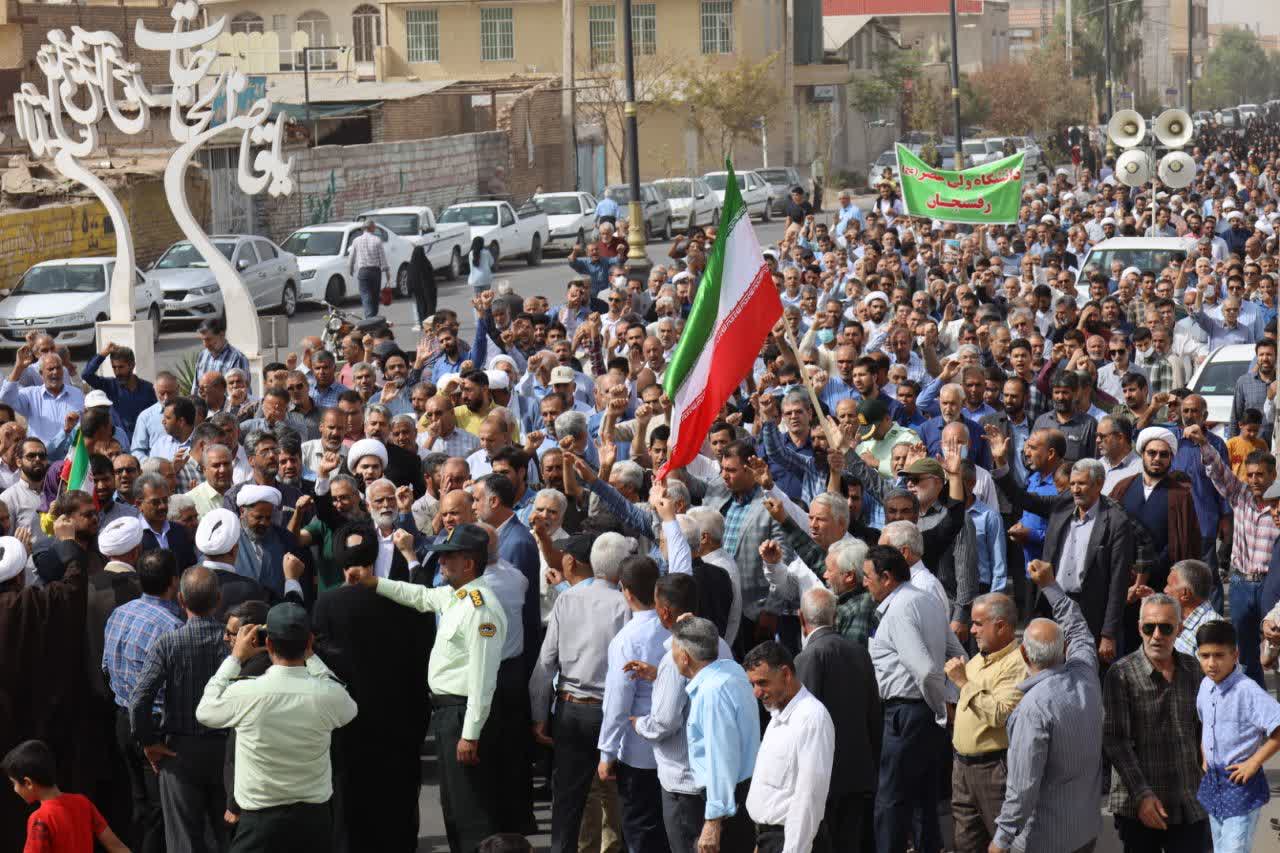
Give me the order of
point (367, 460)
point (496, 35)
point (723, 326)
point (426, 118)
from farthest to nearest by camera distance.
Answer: point (496, 35) < point (426, 118) < point (367, 460) < point (723, 326)

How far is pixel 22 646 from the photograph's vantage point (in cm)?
838

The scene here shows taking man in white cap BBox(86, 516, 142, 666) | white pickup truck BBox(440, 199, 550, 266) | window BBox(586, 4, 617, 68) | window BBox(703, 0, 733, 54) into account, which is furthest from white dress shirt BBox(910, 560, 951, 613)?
window BBox(703, 0, 733, 54)

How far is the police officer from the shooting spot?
331 inches

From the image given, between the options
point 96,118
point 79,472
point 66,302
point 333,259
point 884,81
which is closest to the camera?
point 79,472

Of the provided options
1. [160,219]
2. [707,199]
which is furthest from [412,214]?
[707,199]

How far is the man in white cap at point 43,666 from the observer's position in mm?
8383

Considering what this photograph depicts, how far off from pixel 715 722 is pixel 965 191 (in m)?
17.4

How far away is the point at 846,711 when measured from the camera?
7789mm

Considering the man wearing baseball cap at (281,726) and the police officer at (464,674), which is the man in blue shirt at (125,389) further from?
the man wearing baseball cap at (281,726)

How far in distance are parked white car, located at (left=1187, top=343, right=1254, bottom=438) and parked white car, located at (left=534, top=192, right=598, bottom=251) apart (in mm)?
25507

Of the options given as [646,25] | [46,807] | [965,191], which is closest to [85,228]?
[965,191]

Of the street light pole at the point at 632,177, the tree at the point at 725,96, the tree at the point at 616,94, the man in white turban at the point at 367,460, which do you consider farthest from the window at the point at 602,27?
the man in white turban at the point at 367,460

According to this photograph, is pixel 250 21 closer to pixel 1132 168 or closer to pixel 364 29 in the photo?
pixel 364 29

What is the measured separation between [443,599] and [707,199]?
39781 millimetres
